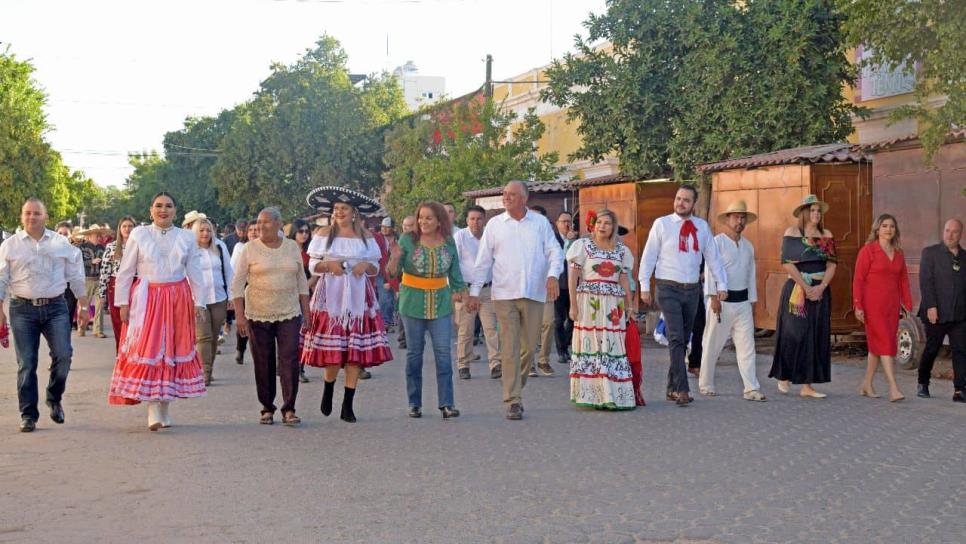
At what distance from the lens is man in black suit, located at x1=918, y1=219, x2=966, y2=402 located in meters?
12.9

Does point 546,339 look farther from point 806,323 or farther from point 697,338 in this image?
point 806,323

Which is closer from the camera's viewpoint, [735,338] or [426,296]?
[426,296]

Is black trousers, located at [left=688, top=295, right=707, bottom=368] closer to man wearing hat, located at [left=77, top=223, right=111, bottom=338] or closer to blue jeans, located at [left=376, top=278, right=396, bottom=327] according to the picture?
blue jeans, located at [left=376, top=278, right=396, bottom=327]

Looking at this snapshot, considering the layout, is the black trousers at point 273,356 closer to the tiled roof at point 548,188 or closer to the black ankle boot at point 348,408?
the black ankle boot at point 348,408

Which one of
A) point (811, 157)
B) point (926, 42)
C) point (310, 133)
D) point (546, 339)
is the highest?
point (310, 133)

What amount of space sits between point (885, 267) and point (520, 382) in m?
4.10

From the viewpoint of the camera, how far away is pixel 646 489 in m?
7.80

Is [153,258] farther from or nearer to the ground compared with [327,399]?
farther from the ground

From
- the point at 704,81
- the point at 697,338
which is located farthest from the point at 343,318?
the point at 704,81

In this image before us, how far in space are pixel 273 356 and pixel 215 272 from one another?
4.24 meters

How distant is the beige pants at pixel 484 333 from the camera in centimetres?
1503

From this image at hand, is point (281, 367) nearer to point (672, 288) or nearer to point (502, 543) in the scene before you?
point (672, 288)

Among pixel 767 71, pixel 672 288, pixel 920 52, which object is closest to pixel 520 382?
pixel 672 288

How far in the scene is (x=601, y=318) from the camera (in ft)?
38.7
